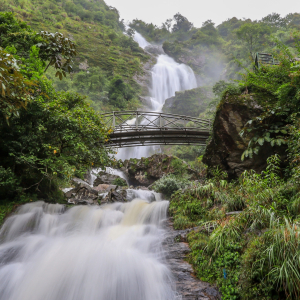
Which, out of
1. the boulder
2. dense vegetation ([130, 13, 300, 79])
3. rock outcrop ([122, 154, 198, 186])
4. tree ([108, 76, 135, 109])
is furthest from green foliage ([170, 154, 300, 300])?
dense vegetation ([130, 13, 300, 79])

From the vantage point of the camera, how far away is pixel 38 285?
175 inches

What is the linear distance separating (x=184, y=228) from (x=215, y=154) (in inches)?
177

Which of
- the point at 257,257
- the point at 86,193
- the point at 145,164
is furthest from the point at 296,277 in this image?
the point at 145,164

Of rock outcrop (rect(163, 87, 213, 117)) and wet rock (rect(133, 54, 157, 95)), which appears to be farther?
wet rock (rect(133, 54, 157, 95))

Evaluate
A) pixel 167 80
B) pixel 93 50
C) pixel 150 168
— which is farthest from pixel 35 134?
pixel 167 80

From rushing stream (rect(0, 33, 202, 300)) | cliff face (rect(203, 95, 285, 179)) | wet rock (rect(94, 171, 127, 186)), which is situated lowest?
wet rock (rect(94, 171, 127, 186))

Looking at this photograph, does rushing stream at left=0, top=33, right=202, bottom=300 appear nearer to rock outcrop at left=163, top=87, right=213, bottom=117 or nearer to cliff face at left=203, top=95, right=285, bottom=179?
cliff face at left=203, top=95, right=285, bottom=179

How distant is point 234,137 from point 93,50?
1954 inches

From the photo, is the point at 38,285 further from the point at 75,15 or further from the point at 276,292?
the point at 75,15

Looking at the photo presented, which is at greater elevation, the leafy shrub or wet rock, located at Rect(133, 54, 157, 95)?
wet rock, located at Rect(133, 54, 157, 95)

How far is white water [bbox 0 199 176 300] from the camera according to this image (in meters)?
4.35

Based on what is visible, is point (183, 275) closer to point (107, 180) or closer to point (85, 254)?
point (85, 254)

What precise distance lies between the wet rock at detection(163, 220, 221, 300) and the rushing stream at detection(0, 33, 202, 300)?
165 mm

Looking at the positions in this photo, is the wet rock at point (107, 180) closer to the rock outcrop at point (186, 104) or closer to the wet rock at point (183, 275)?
the wet rock at point (183, 275)
